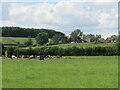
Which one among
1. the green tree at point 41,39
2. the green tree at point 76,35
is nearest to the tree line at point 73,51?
the green tree at point 41,39

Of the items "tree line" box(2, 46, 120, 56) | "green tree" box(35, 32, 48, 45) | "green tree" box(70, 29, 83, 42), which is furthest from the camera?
"green tree" box(70, 29, 83, 42)

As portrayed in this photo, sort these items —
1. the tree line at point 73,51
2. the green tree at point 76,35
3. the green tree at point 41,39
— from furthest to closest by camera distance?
the green tree at point 76,35 < the green tree at point 41,39 < the tree line at point 73,51

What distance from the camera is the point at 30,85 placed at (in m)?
16.1

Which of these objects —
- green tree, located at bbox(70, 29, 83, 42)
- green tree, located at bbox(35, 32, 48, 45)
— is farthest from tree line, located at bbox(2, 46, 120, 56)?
green tree, located at bbox(70, 29, 83, 42)

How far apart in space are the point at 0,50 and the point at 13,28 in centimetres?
9255

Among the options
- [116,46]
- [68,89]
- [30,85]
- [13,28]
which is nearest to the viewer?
[68,89]

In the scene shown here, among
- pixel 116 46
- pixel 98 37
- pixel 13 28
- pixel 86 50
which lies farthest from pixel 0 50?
pixel 98 37

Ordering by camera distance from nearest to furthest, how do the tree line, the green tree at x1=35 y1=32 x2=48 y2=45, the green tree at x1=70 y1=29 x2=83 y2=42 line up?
the tree line < the green tree at x1=35 y1=32 x2=48 y2=45 < the green tree at x1=70 y1=29 x2=83 y2=42

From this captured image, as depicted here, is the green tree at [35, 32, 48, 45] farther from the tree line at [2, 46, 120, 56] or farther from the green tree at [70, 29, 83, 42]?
the tree line at [2, 46, 120, 56]

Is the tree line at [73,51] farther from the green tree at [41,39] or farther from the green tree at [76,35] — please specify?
the green tree at [76,35]

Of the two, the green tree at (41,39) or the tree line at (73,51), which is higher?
the green tree at (41,39)

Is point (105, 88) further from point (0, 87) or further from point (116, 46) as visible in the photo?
point (116, 46)

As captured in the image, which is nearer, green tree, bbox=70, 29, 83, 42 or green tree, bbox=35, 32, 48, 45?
green tree, bbox=35, 32, 48, 45

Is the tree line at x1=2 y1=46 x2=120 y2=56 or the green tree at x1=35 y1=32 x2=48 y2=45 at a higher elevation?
the green tree at x1=35 y1=32 x2=48 y2=45
